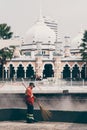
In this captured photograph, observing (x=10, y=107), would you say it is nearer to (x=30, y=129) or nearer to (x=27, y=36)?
(x=30, y=129)

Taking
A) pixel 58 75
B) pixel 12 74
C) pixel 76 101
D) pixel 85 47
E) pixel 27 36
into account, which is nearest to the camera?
pixel 76 101

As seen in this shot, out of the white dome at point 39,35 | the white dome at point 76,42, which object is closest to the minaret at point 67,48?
the white dome at point 39,35

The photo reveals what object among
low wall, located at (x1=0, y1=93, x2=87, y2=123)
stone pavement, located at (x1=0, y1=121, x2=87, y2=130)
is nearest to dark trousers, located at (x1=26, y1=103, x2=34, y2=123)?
stone pavement, located at (x1=0, y1=121, x2=87, y2=130)

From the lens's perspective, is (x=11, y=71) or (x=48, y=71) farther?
(x=11, y=71)

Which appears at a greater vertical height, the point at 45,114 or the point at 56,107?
the point at 56,107

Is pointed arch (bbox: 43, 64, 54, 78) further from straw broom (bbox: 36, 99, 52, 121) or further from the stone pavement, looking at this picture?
the stone pavement

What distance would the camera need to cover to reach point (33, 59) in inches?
2694

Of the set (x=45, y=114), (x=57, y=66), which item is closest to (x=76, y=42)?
(x=57, y=66)

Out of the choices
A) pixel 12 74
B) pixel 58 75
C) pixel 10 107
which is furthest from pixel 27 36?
pixel 10 107

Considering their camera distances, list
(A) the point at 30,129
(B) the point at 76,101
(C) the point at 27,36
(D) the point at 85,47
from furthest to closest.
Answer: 1. (C) the point at 27,36
2. (D) the point at 85,47
3. (B) the point at 76,101
4. (A) the point at 30,129

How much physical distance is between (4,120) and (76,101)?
2.55m

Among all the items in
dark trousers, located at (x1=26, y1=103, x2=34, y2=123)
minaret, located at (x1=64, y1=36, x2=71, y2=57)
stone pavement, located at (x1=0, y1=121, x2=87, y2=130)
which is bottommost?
minaret, located at (x1=64, y1=36, x2=71, y2=57)

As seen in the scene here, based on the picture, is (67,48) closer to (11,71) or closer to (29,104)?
(11,71)

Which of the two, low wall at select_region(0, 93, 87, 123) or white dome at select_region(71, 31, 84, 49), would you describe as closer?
low wall at select_region(0, 93, 87, 123)
